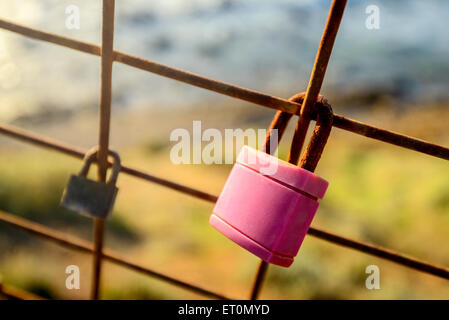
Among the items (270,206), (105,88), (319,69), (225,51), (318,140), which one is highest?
(225,51)

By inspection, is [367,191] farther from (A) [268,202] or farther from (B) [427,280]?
(A) [268,202]

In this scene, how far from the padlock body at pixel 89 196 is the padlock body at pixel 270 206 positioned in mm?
318

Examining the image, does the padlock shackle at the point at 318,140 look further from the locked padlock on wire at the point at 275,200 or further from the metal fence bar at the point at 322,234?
the metal fence bar at the point at 322,234

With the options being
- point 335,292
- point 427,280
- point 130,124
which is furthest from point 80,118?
point 427,280

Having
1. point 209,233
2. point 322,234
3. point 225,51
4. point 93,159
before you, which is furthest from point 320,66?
point 225,51

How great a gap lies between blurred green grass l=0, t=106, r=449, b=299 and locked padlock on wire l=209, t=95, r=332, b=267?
9.94 ft

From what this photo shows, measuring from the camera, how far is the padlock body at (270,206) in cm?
85

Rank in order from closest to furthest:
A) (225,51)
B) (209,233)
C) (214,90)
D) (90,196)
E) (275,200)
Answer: (275,200), (214,90), (90,196), (209,233), (225,51)

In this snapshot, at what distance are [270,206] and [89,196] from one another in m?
0.48

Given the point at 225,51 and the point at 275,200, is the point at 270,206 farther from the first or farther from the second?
the point at 225,51

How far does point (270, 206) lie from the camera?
2.84ft

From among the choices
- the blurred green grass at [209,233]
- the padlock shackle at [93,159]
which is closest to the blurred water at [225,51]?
the blurred green grass at [209,233]

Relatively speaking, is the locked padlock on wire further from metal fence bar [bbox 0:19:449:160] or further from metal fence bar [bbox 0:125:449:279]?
metal fence bar [bbox 0:125:449:279]

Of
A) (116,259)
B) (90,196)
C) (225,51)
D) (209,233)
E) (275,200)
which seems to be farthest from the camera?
(225,51)
